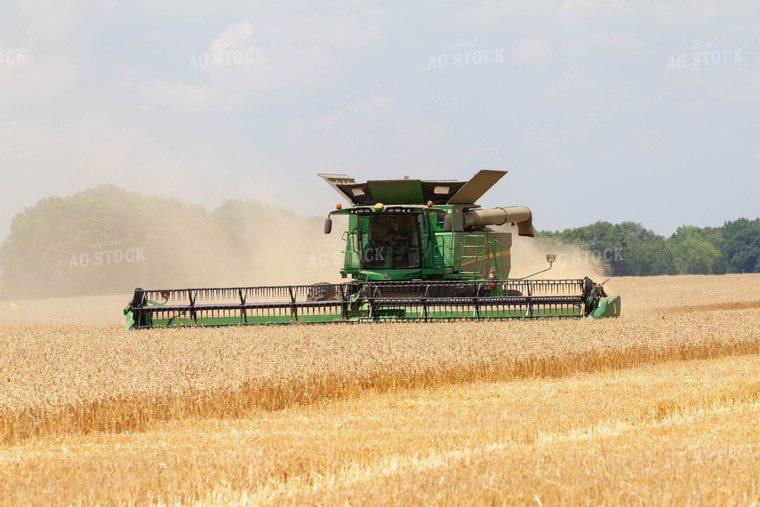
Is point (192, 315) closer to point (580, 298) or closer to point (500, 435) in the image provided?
point (580, 298)

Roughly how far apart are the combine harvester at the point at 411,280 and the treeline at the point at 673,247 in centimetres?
A: 4090

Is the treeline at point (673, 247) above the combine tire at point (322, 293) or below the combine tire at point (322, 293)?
above

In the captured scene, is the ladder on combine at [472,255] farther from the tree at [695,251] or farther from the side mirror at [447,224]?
the tree at [695,251]

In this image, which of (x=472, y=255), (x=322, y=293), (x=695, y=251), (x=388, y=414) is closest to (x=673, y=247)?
(x=695, y=251)

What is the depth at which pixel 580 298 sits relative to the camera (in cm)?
1165

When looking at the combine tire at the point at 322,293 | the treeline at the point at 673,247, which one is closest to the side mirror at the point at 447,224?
the combine tire at the point at 322,293

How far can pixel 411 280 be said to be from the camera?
12.7m

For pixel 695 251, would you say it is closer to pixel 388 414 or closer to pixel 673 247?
pixel 673 247

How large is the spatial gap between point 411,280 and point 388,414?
6333 millimetres

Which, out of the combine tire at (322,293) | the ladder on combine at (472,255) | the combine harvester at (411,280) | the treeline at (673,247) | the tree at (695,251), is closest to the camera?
the combine harvester at (411,280)

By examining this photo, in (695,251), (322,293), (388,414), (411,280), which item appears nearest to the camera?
(388,414)

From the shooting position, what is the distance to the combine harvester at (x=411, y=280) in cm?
1155

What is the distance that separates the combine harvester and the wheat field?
0.66m

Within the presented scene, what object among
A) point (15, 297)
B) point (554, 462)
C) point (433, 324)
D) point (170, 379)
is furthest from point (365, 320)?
point (15, 297)
